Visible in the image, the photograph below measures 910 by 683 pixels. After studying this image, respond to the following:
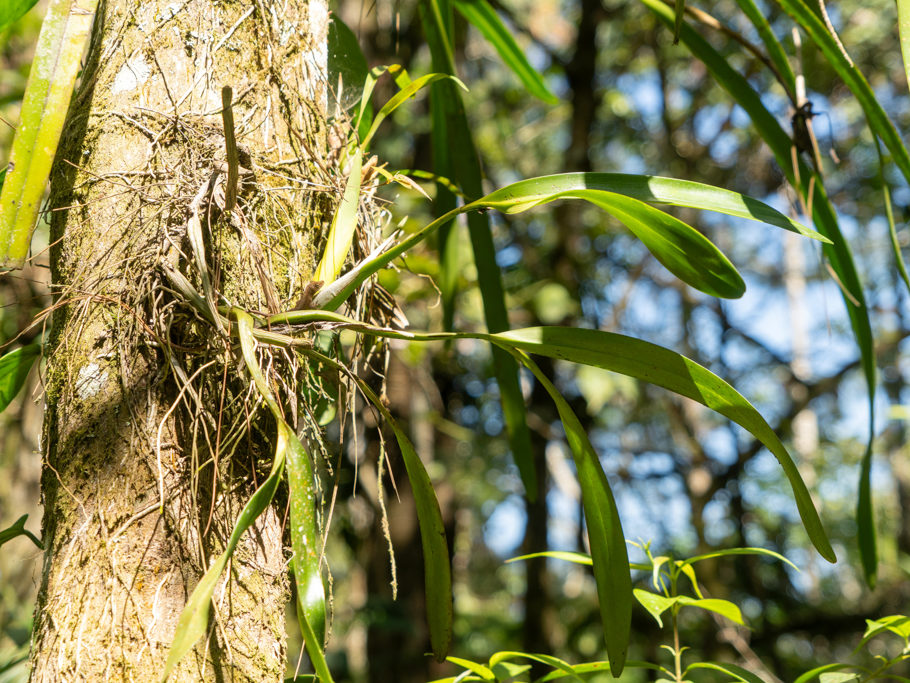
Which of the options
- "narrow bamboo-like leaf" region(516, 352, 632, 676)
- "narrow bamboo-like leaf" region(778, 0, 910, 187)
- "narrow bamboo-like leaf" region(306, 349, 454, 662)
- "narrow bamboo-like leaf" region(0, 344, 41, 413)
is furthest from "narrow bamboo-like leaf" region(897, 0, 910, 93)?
"narrow bamboo-like leaf" region(0, 344, 41, 413)

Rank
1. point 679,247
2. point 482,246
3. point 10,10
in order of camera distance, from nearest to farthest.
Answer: point 679,247 < point 10,10 < point 482,246

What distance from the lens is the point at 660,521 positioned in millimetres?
3736

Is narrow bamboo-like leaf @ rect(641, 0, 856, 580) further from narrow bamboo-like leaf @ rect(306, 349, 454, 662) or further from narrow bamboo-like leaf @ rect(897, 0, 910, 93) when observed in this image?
narrow bamboo-like leaf @ rect(306, 349, 454, 662)

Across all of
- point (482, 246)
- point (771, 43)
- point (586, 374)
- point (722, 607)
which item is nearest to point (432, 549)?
point (722, 607)

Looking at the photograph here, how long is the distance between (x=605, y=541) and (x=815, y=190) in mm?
455

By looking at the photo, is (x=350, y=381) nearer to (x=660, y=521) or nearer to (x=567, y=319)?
(x=567, y=319)

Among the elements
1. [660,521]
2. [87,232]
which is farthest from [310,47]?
[660,521]

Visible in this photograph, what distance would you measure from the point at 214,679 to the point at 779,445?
414 mm

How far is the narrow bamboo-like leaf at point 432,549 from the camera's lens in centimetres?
56

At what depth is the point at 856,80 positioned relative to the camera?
704mm

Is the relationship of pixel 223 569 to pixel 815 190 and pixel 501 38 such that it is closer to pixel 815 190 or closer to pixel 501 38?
pixel 815 190

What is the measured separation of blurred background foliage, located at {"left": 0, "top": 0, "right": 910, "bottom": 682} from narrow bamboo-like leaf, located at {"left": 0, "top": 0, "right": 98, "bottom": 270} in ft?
1.44

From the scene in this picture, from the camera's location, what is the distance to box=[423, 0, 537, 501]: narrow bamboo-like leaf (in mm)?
841

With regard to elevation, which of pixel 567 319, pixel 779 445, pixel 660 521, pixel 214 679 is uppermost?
pixel 567 319
